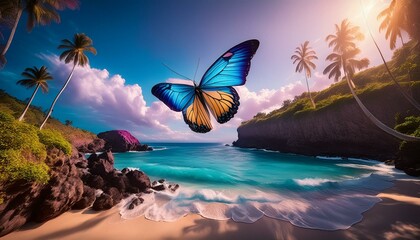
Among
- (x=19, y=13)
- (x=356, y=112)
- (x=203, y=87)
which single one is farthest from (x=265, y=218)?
(x=356, y=112)

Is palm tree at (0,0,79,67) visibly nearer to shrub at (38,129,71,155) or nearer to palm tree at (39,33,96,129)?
palm tree at (39,33,96,129)

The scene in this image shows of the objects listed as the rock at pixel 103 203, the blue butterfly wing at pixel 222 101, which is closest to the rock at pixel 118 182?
the rock at pixel 103 203

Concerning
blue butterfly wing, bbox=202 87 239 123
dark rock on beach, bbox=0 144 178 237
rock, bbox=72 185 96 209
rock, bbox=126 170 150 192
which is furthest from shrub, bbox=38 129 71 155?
blue butterfly wing, bbox=202 87 239 123

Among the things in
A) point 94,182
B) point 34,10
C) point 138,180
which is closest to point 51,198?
point 94,182

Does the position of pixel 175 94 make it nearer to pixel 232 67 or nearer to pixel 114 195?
pixel 232 67

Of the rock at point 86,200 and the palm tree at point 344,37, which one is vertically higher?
the palm tree at point 344,37

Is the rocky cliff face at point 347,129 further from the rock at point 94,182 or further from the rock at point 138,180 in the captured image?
the rock at point 94,182
